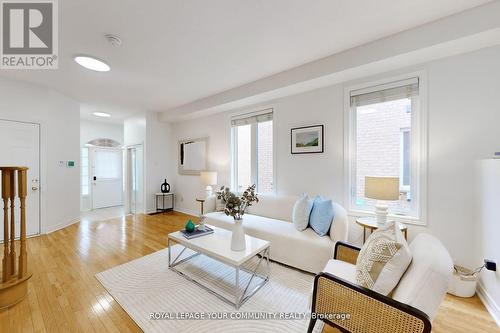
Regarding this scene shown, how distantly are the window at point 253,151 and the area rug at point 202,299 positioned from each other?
1698mm

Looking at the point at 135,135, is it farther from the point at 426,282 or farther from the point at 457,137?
the point at 457,137

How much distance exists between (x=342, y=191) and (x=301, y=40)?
6.76 ft

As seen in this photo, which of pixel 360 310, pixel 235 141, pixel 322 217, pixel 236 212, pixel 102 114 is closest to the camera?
pixel 360 310

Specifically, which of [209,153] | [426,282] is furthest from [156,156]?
[426,282]

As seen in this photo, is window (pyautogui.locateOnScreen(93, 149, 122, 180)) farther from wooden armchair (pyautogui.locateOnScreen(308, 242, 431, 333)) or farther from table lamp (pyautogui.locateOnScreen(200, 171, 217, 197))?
wooden armchair (pyautogui.locateOnScreen(308, 242, 431, 333))

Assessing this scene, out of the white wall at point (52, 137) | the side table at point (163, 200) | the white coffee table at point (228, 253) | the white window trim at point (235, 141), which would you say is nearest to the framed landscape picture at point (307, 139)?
the white window trim at point (235, 141)

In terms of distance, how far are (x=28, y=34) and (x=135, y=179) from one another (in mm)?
4223

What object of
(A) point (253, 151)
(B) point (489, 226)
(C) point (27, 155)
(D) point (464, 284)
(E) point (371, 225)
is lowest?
(D) point (464, 284)

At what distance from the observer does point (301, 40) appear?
229cm

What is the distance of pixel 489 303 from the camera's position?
1.79 m

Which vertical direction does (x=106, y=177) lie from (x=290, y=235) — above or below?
above

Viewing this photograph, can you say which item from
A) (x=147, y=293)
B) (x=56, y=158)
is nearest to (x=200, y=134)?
(x=56, y=158)

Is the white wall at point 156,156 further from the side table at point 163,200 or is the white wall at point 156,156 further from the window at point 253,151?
the window at point 253,151

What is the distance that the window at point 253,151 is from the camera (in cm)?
381
